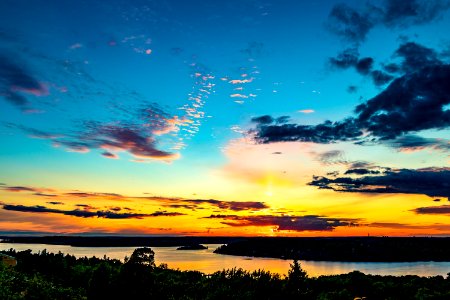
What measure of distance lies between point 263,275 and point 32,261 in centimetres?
3990

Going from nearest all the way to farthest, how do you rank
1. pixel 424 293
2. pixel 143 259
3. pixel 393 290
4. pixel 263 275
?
pixel 143 259
pixel 263 275
pixel 424 293
pixel 393 290

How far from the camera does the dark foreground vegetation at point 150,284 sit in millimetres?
30453

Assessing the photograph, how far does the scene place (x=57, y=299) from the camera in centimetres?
3253

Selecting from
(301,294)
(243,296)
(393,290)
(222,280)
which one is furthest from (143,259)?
(393,290)

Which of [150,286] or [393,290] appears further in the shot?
[393,290]

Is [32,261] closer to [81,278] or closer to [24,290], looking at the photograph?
[81,278]

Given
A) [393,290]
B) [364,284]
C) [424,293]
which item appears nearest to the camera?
[424,293]

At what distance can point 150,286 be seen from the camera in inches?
1249

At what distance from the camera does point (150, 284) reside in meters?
31.6

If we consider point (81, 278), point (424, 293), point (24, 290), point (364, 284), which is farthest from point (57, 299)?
point (364, 284)

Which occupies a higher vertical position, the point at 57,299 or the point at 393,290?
the point at 57,299

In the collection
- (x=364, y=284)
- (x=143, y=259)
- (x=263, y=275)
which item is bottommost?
(x=364, y=284)

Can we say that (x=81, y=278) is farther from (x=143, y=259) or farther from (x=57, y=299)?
(x=143, y=259)

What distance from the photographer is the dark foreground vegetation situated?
30.5 m
